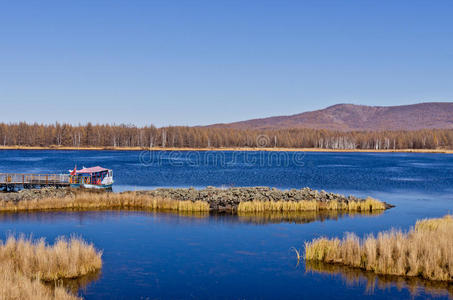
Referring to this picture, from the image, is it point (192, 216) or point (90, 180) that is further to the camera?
point (90, 180)

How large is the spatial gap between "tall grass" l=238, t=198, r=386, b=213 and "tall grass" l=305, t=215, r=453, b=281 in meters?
15.1

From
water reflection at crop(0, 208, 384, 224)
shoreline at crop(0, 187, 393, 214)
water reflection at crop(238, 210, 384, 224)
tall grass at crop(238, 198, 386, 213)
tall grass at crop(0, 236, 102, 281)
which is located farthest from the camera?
tall grass at crop(238, 198, 386, 213)

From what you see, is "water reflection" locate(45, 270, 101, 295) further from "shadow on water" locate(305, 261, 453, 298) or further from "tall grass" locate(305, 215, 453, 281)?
"tall grass" locate(305, 215, 453, 281)

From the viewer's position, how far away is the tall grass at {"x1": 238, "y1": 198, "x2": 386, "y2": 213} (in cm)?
3738

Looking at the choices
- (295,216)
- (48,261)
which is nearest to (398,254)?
(48,261)

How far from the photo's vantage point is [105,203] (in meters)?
39.0

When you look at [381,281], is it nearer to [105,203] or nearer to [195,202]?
[195,202]

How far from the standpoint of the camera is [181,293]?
17.5 meters

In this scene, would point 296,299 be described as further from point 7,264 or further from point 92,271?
point 7,264

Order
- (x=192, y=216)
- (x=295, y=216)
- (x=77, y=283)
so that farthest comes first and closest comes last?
(x=295, y=216)
(x=192, y=216)
(x=77, y=283)

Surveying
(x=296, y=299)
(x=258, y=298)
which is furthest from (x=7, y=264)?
(x=296, y=299)

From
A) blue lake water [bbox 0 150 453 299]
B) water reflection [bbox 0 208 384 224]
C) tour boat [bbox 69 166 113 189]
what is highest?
tour boat [bbox 69 166 113 189]

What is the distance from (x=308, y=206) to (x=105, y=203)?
1723 cm

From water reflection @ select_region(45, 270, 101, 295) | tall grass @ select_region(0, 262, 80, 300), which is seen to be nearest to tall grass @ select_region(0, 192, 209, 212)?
water reflection @ select_region(45, 270, 101, 295)
